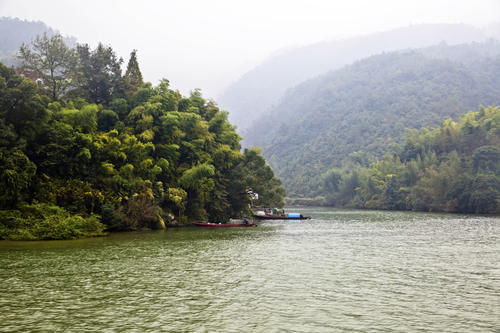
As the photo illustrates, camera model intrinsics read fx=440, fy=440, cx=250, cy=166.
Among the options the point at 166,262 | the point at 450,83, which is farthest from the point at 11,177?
the point at 450,83

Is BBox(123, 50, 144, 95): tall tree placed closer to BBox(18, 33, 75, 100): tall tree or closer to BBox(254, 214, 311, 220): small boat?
BBox(18, 33, 75, 100): tall tree

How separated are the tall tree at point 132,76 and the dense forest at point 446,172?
49838 millimetres

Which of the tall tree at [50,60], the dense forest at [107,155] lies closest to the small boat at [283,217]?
the dense forest at [107,155]

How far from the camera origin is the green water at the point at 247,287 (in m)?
11.6

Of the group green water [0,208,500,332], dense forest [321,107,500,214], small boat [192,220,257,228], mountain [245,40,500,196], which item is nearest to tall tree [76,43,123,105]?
small boat [192,220,257,228]

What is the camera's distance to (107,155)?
120ft

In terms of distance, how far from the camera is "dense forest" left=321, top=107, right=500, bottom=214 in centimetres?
6606

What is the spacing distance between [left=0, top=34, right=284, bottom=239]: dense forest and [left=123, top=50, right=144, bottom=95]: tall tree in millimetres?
112

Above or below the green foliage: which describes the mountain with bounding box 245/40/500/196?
above

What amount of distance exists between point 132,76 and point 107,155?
15.5 m

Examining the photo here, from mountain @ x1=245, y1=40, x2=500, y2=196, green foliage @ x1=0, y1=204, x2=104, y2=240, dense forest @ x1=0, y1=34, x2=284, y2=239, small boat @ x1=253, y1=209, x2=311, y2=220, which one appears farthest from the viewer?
mountain @ x1=245, y1=40, x2=500, y2=196

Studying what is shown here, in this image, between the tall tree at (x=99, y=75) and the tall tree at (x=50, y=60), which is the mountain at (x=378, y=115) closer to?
the tall tree at (x=99, y=75)

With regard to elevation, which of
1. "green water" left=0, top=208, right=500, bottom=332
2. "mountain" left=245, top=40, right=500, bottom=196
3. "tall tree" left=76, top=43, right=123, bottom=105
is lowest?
"green water" left=0, top=208, right=500, bottom=332

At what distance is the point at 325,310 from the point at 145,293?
19.9 feet
